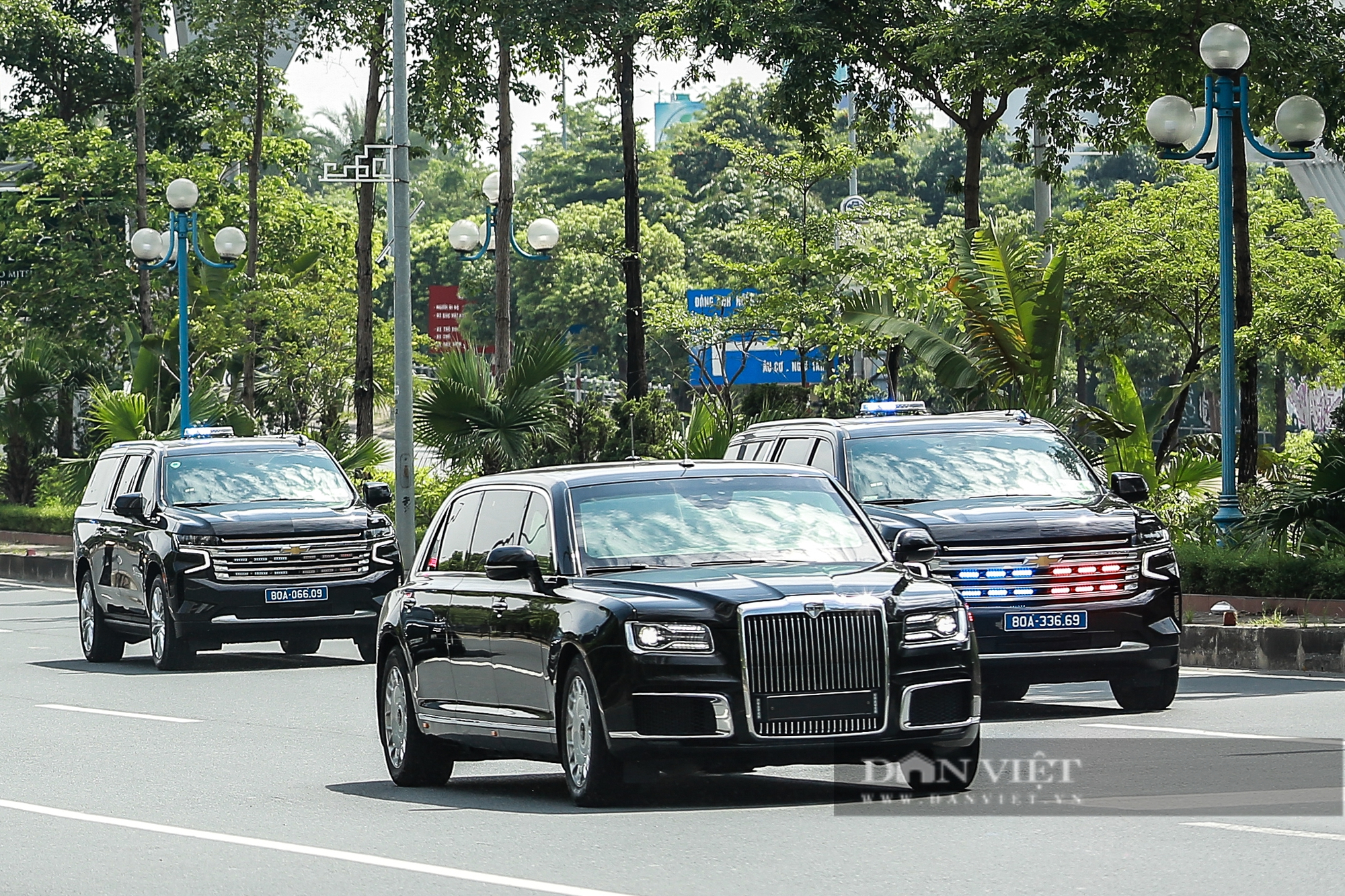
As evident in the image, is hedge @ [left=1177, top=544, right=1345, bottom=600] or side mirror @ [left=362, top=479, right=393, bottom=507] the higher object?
side mirror @ [left=362, top=479, right=393, bottom=507]

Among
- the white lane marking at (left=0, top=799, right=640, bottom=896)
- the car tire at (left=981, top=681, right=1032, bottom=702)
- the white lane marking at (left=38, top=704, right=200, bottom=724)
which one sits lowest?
the white lane marking at (left=38, top=704, right=200, bottom=724)

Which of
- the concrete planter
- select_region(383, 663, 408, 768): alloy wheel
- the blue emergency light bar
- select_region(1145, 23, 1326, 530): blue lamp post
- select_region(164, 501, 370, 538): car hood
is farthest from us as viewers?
select_region(164, 501, 370, 538): car hood

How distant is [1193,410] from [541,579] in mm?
70241

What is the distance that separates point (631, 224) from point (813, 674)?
23.1 m

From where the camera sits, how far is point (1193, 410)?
78.8m

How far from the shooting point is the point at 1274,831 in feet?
30.1

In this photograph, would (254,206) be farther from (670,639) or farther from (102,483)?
(670,639)

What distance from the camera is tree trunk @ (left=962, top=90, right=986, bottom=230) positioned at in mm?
27984

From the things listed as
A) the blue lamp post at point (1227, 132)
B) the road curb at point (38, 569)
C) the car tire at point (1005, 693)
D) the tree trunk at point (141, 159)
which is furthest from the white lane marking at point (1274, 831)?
the tree trunk at point (141, 159)

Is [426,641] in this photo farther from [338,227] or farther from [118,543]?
[338,227]

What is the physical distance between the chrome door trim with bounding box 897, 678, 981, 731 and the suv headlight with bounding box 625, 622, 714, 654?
92 centimetres

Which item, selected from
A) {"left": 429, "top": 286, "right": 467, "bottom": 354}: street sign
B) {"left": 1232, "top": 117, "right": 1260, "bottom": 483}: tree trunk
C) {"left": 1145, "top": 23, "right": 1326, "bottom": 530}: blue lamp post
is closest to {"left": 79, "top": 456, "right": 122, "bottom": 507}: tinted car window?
{"left": 1145, "top": 23, "right": 1326, "bottom": 530}: blue lamp post

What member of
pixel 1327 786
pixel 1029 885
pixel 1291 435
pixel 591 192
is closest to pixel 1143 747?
pixel 1327 786

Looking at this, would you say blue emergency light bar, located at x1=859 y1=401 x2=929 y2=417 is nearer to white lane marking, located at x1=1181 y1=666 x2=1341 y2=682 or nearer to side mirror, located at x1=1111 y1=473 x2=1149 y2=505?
side mirror, located at x1=1111 y1=473 x2=1149 y2=505
